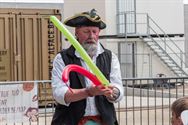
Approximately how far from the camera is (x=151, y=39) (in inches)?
1097

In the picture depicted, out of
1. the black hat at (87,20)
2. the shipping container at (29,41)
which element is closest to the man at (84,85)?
the black hat at (87,20)

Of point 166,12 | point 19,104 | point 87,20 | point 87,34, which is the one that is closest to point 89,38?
point 87,34

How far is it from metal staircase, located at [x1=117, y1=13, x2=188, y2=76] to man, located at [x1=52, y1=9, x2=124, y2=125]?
23.2 m

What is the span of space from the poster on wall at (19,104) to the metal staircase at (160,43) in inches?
754

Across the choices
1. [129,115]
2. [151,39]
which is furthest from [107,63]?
[151,39]

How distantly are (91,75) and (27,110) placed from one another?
16.1 ft

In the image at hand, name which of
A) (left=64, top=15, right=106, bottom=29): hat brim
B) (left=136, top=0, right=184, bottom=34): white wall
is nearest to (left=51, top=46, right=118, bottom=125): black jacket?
(left=64, top=15, right=106, bottom=29): hat brim

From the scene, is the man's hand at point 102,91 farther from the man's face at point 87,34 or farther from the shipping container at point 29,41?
the shipping container at point 29,41

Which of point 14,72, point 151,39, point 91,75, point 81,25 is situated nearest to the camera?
point 91,75

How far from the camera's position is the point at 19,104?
28.2ft

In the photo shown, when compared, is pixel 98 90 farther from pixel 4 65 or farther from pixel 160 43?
pixel 160 43

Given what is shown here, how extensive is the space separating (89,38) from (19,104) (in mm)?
4551

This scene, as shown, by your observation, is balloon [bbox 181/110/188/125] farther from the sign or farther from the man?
the sign

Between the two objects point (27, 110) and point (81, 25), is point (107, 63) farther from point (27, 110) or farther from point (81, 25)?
point (27, 110)
